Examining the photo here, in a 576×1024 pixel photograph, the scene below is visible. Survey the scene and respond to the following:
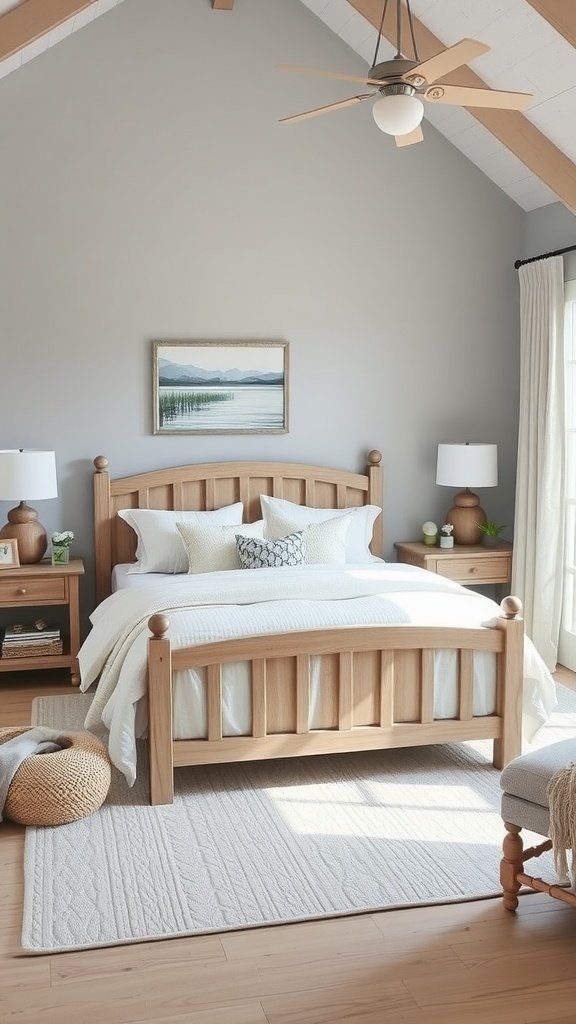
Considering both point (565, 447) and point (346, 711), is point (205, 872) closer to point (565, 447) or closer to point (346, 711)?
point (346, 711)

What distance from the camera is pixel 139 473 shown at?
5.54 metres

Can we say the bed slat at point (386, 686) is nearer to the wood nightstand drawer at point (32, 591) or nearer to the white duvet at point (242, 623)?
the white duvet at point (242, 623)

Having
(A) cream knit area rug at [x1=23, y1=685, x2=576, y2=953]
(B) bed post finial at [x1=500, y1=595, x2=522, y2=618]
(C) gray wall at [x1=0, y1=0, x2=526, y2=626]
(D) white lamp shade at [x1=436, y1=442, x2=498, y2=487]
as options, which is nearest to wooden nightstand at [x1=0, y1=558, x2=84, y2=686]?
(C) gray wall at [x1=0, y1=0, x2=526, y2=626]

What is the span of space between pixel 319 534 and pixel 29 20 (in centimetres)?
275

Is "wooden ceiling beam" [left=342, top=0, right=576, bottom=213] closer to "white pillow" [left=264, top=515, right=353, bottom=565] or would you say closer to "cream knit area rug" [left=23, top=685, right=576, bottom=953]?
"white pillow" [left=264, top=515, right=353, bottom=565]

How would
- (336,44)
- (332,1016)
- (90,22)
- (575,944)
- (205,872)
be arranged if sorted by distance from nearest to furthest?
(332,1016) → (575,944) → (205,872) → (90,22) → (336,44)

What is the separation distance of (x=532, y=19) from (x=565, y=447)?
7.09 ft

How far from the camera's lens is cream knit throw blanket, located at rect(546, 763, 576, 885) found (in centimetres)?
267

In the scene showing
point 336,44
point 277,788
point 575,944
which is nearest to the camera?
point 575,944

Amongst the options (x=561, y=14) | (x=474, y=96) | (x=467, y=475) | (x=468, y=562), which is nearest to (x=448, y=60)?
(x=474, y=96)

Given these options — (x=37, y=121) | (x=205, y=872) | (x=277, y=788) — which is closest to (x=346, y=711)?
(x=277, y=788)

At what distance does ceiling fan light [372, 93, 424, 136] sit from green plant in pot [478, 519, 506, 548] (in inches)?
117

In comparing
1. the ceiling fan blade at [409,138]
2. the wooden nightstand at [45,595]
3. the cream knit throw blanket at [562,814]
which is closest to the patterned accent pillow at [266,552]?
the wooden nightstand at [45,595]

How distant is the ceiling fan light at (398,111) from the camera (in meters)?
3.13
